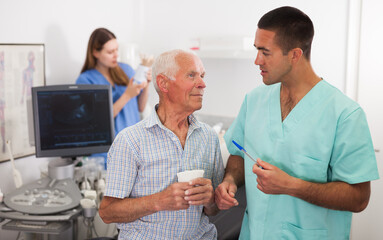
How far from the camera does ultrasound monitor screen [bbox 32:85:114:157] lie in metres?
2.18

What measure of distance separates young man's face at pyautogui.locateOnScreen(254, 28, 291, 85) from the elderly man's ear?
31cm

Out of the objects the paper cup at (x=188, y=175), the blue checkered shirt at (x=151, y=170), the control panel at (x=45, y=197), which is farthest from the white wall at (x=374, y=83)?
the control panel at (x=45, y=197)

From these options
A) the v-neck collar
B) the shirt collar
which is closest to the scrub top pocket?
the v-neck collar

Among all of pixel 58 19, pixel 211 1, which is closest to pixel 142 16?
pixel 211 1

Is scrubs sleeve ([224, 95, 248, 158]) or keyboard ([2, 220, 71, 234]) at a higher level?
scrubs sleeve ([224, 95, 248, 158])

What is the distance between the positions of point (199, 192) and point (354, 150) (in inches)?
18.6

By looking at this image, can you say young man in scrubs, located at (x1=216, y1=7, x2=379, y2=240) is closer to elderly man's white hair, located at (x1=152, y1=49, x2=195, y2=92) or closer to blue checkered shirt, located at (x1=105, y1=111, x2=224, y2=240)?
blue checkered shirt, located at (x1=105, y1=111, x2=224, y2=240)

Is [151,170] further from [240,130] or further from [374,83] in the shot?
[374,83]

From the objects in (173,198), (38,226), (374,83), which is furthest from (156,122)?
(374,83)

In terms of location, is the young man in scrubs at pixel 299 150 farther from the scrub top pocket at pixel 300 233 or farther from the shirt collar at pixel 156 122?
the shirt collar at pixel 156 122

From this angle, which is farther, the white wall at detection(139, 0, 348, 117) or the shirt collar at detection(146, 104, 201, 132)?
the white wall at detection(139, 0, 348, 117)

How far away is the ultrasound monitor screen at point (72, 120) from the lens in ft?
7.16

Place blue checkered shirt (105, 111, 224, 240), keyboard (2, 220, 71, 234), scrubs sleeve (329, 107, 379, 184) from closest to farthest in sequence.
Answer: scrubs sleeve (329, 107, 379, 184), blue checkered shirt (105, 111, 224, 240), keyboard (2, 220, 71, 234)

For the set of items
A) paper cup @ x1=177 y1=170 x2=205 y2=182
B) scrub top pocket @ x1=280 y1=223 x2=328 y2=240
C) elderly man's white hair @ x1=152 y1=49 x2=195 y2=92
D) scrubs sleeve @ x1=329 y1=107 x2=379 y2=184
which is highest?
elderly man's white hair @ x1=152 y1=49 x2=195 y2=92
